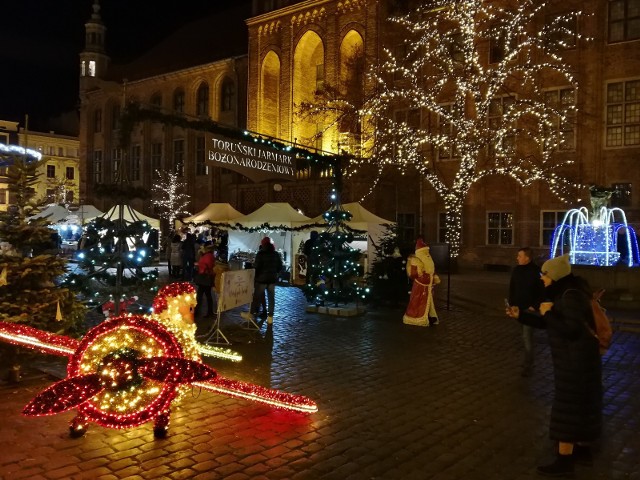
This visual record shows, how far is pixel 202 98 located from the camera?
3956cm

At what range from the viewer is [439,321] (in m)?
12.4

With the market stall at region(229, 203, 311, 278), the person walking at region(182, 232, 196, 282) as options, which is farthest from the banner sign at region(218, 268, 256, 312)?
the market stall at region(229, 203, 311, 278)

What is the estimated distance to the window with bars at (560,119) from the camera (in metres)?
23.4

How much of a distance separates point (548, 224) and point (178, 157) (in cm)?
2639

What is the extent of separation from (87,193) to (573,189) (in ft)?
124

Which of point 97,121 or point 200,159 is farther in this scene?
point 97,121

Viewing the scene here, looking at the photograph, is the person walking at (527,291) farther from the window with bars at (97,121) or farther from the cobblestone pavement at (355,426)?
the window with bars at (97,121)

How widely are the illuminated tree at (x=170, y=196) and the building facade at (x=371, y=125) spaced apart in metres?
0.86

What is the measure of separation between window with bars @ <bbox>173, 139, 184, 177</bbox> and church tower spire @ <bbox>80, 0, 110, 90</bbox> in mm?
14747

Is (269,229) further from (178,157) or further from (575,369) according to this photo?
(178,157)

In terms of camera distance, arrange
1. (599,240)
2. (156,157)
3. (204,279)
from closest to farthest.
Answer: (204,279) → (599,240) → (156,157)

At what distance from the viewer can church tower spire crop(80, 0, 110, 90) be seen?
2008 inches

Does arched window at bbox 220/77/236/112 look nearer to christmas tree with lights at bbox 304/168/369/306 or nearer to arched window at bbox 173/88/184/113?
arched window at bbox 173/88/184/113

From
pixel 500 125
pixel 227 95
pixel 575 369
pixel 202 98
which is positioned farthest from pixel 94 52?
pixel 575 369
